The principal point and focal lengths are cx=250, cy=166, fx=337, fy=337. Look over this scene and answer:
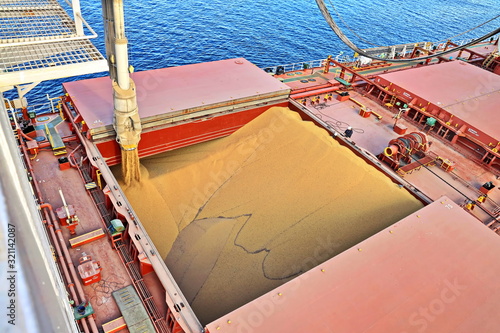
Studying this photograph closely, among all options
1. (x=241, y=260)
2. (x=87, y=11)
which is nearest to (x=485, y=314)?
(x=241, y=260)

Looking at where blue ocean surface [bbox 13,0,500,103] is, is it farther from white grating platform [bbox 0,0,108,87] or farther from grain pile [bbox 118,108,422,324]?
grain pile [bbox 118,108,422,324]

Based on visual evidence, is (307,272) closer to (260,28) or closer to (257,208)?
(257,208)

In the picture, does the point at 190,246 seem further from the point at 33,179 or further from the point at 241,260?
the point at 33,179

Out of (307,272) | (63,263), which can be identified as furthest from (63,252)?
(307,272)

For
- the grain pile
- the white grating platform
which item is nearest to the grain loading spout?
the white grating platform

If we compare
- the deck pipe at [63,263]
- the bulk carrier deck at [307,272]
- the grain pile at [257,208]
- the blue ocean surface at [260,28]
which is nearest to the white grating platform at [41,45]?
the bulk carrier deck at [307,272]

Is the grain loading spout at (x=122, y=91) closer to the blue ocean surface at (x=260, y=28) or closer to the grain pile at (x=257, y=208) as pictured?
the grain pile at (x=257, y=208)

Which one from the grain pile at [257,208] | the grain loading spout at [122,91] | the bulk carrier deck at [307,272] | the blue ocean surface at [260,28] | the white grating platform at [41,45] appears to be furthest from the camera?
the blue ocean surface at [260,28]
